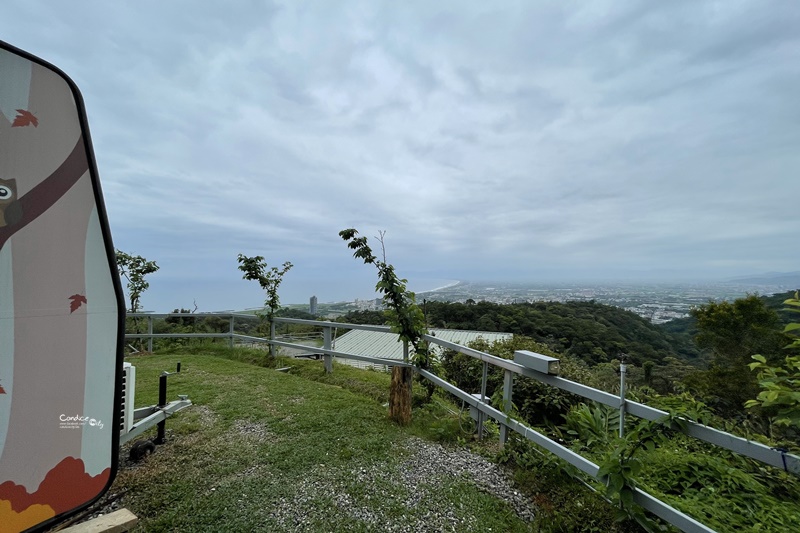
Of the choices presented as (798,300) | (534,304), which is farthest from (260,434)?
(534,304)

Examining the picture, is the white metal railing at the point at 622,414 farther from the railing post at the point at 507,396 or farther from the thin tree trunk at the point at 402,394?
the thin tree trunk at the point at 402,394

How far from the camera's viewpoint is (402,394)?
393 centimetres

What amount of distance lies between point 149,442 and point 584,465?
12.9 feet

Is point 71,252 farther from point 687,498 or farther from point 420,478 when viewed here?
point 687,498

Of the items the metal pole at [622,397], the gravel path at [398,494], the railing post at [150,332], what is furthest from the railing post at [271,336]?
the metal pole at [622,397]

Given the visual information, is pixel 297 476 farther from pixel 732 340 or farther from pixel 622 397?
pixel 732 340

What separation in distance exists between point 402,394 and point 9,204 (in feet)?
12.0

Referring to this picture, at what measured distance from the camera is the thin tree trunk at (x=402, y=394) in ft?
12.8

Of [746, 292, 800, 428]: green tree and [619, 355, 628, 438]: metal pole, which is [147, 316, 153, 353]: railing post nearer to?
[619, 355, 628, 438]: metal pole

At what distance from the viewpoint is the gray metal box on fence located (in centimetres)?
252

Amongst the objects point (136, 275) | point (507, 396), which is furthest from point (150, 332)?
point (507, 396)

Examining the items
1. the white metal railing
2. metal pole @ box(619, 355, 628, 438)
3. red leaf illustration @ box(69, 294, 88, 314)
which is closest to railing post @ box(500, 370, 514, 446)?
the white metal railing

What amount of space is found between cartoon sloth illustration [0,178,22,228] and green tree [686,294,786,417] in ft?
48.5

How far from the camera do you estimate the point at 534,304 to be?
51.4ft
